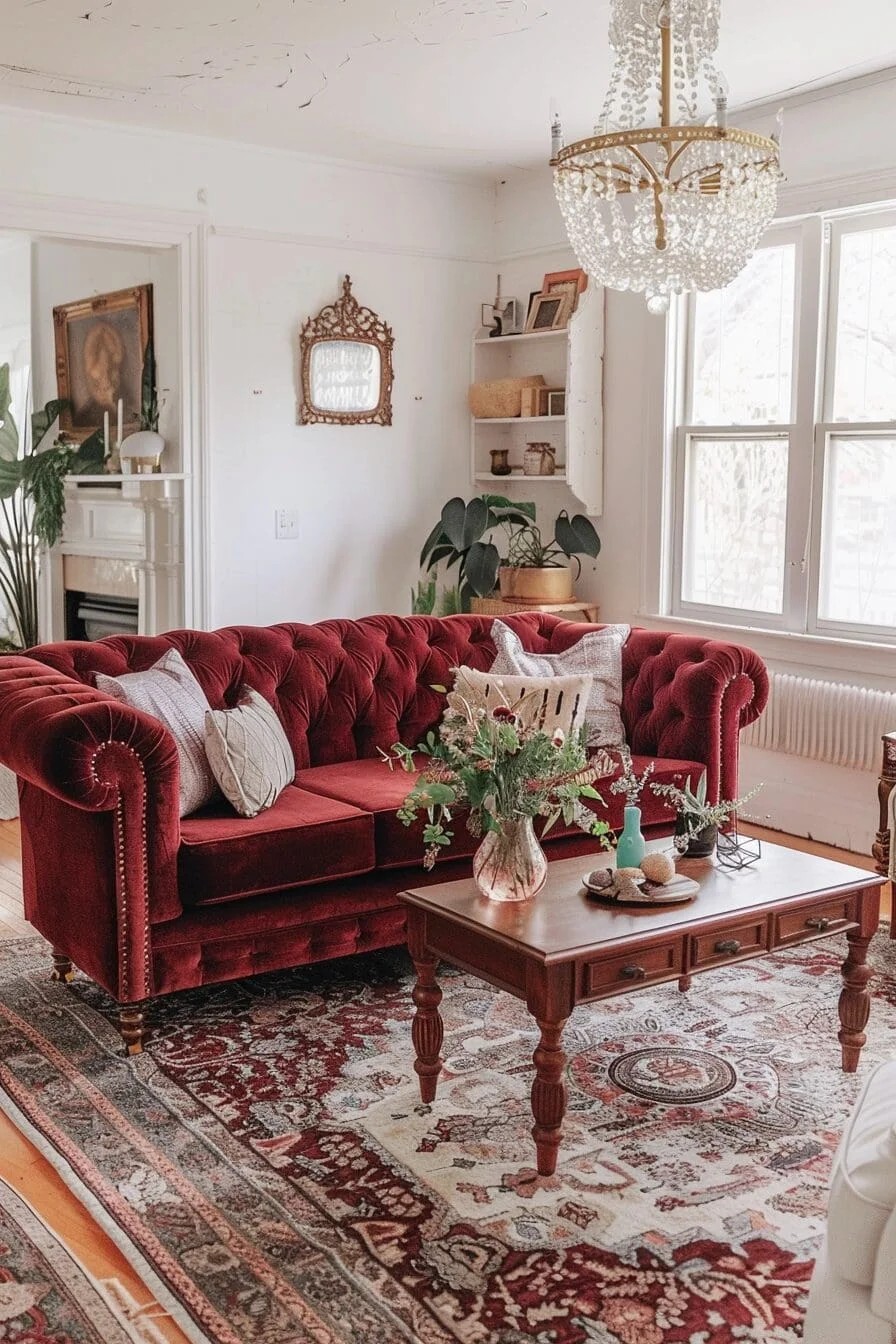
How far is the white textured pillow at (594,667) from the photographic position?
4.54 m

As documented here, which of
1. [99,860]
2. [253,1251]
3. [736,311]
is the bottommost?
[253,1251]

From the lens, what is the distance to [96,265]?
255 inches

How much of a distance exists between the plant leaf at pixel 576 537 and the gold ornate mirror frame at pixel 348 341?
0.95 m

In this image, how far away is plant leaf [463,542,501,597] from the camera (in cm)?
600

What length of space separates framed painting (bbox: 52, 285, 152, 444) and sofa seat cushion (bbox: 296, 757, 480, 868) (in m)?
2.70

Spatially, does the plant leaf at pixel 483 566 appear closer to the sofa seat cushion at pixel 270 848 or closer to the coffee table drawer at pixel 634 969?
the sofa seat cushion at pixel 270 848

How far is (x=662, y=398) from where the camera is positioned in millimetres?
5723

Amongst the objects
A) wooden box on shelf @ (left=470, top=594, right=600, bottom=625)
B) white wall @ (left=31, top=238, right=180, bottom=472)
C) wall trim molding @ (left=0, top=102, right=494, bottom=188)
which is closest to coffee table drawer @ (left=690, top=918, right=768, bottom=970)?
wooden box on shelf @ (left=470, top=594, right=600, bottom=625)

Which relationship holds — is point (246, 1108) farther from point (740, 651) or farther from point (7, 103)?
point (7, 103)

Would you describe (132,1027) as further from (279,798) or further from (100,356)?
(100,356)

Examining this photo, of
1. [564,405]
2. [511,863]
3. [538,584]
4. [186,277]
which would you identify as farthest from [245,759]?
[564,405]

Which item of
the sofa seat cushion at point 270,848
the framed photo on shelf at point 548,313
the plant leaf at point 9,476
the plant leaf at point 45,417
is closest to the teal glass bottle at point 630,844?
the sofa seat cushion at point 270,848

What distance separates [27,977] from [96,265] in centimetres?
385

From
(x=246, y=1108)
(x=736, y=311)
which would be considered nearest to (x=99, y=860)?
(x=246, y=1108)
